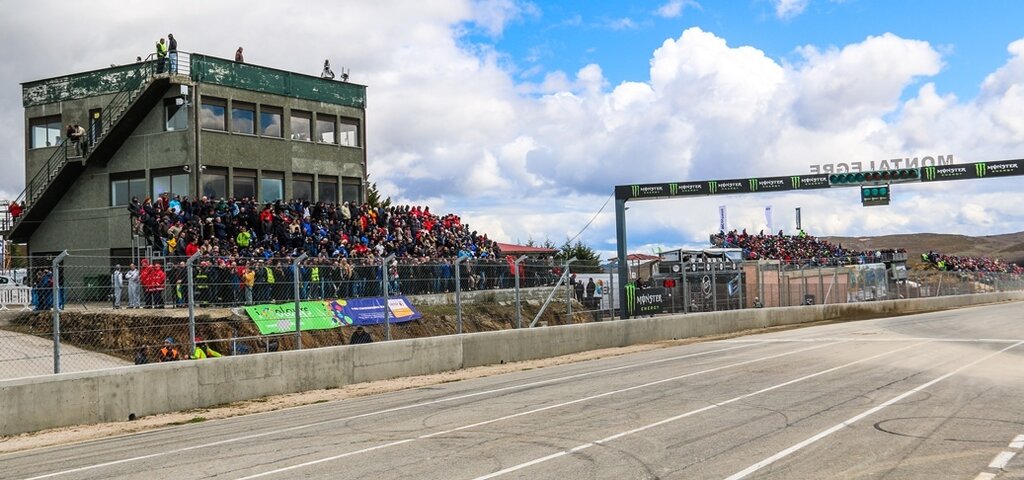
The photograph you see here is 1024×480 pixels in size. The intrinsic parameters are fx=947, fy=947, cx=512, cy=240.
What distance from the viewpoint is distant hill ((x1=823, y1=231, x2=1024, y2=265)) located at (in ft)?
508

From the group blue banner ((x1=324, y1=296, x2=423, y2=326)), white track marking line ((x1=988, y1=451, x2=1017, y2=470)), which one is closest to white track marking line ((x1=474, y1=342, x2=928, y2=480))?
white track marking line ((x1=988, y1=451, x2=1017, y2=470))

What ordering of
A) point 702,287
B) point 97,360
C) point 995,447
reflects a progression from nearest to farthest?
point 995,447
point 97,360
point 702,287

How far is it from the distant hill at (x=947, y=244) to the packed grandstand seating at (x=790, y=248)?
261ft

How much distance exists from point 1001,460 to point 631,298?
755 inches

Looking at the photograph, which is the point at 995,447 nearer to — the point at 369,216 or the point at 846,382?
the point at 846,382

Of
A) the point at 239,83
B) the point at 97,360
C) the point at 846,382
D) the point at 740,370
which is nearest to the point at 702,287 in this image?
the point at 740,370

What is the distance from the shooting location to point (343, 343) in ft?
60.4

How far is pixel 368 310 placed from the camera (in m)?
18.4

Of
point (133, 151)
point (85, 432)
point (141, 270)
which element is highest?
point (133, 151)

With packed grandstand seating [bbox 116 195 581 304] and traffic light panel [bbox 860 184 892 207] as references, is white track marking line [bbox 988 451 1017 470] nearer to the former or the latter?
Result: packed grandstand seating [bbox 116 195 581 304]

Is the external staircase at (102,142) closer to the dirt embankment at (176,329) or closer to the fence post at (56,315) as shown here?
the dirt embankment at (176,329)

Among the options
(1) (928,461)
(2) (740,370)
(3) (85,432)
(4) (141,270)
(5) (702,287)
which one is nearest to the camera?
(1) (928,461)

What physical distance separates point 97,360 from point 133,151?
2346 centimetres

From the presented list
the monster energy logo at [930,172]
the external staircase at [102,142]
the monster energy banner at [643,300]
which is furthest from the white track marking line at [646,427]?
the monster energy logo at [930,172]
